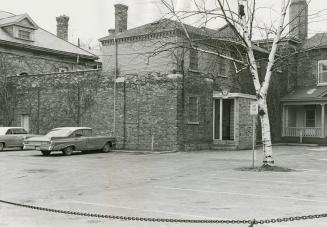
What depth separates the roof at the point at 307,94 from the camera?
112ft

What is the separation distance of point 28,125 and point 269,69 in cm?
2080

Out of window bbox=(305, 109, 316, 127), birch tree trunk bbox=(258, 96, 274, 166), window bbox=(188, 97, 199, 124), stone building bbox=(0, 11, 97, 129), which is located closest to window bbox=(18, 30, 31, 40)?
stone building bbox=(0, 11, 97, 129)

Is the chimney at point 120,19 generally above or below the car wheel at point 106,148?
above

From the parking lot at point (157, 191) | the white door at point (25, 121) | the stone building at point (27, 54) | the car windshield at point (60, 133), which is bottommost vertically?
the parking lot at point (157, 191)

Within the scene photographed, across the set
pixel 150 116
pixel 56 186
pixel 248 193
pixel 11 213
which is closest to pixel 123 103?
pixel 150 116

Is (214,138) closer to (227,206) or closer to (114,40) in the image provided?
(114,40)

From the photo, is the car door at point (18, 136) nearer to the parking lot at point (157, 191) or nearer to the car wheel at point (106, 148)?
the car wheel at point (106, 148)

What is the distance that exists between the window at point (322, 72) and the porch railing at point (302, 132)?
3.80m

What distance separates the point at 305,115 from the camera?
3738 centimetres

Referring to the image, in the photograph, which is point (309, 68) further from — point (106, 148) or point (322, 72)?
point (106, 148)

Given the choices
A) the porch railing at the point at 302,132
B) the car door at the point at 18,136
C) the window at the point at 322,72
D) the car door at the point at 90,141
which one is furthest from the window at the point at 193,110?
the window at the point at 322,72

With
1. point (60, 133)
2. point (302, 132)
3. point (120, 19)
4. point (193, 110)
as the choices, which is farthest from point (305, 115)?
point (60, 133)

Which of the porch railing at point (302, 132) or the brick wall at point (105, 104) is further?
the porch railing at point (302, 132)

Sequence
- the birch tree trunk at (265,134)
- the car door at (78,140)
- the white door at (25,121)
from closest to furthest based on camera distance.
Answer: the birch tree trunk at (265,134)
the car door at (78,140)
the white door at (25,121)
